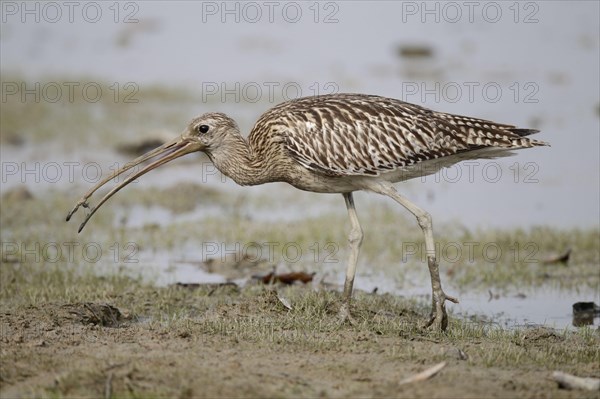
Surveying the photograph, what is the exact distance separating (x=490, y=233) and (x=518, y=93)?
12.0 metres

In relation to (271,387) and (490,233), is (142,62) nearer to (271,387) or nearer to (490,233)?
(490,233)

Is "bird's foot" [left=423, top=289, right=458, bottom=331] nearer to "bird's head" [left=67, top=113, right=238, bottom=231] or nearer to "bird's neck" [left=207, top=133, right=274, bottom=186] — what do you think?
"bird's neck" [left=207, top=133, right=274, bottom=186]

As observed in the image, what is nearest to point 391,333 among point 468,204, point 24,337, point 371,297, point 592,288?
point 371,297

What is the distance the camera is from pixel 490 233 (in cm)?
1380

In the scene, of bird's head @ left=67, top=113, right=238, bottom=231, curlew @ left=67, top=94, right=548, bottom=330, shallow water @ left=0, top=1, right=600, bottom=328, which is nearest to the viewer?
curlew @ left=67, top=94, right=548, bottom=330

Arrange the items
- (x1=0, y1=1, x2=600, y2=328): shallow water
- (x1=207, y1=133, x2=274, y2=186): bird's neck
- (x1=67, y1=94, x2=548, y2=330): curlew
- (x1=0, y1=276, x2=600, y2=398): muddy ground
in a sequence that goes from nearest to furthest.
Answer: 1. (x1=0, y1=276, x2=600, y2=398): muddy ground
2. (x1=67, y1=94, x2=548, y2=330): curlew
3. (x1=207, y1=133, x2=274, y2=186): bird's neck
4. (x1=0, y1=1, x2=600, y2=328): shallow water

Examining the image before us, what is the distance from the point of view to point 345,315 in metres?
9.17

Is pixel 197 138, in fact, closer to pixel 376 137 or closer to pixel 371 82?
pixel 376 137

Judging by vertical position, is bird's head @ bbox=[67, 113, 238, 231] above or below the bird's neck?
above

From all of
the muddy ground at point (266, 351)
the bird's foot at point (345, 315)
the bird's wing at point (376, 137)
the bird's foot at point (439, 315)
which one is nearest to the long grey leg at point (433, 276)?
the bird's foot at point (439, 315)

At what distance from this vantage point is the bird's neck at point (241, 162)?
32.3 ft

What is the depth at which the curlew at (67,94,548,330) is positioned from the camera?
9.52 meters

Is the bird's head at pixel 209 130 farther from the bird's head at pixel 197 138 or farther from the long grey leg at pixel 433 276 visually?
the long grey leg at pixel 433 276

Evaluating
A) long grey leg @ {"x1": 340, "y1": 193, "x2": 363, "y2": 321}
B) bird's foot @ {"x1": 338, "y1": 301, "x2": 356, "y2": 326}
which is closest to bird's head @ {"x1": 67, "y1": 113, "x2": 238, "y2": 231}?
long grey leg @ {"x1": 340, "y1": 193, "x2": 363, "y2": 321}
